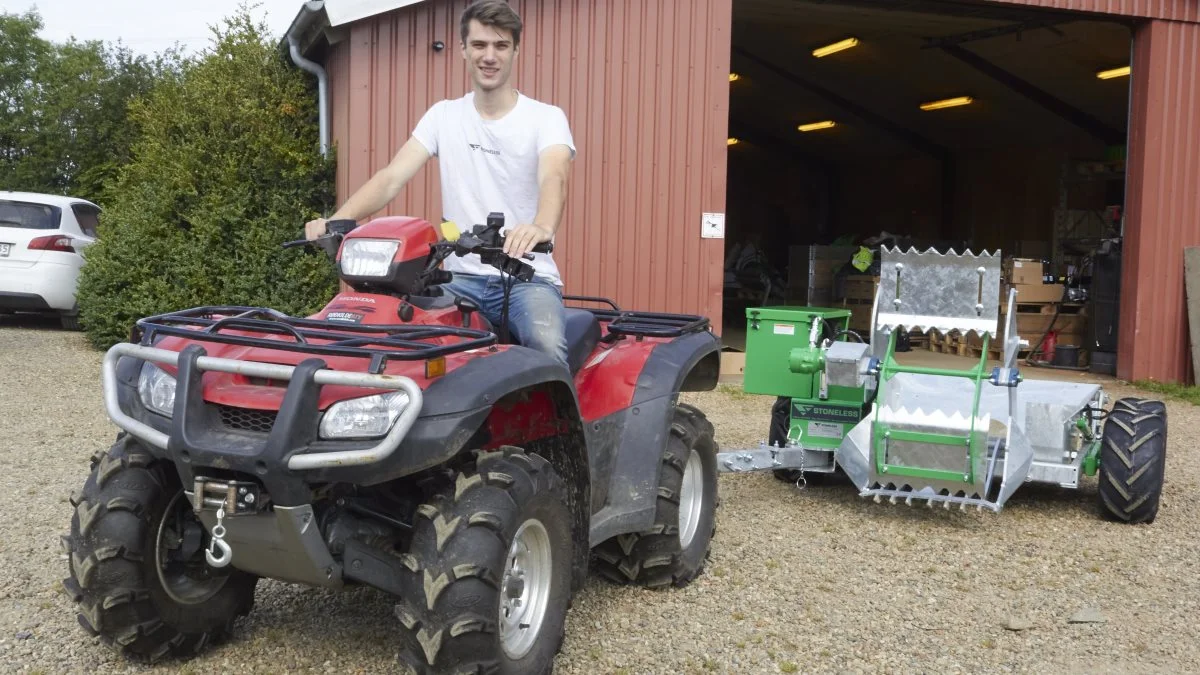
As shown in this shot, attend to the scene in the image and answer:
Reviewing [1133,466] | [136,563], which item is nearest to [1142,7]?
[1133,466]

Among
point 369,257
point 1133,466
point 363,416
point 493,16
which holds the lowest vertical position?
point 1133,466

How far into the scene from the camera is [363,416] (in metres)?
2.76

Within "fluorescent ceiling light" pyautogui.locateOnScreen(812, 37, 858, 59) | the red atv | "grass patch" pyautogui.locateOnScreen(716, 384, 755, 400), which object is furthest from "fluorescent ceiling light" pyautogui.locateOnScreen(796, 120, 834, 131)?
the red atv

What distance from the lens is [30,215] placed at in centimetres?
1298

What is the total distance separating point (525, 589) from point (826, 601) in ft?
5.02

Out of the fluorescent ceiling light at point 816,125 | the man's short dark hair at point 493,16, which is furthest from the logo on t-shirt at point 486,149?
the fluorescent ceiling light at point 816,125

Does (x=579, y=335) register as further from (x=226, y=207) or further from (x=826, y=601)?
(x=226, y=207)

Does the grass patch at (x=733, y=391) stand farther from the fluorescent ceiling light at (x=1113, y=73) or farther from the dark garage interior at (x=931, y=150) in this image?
the fluorescent ceiling light at (x=1113, y=73)

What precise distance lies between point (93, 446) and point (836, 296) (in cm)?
1101

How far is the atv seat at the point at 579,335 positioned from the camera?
3.87 m

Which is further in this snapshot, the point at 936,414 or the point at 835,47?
the point at 835,47

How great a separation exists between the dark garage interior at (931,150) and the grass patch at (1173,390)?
3.79 ft

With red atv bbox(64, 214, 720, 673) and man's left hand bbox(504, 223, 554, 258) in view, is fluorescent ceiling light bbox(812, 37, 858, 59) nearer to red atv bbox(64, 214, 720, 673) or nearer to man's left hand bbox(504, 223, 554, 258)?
red atv bbox(64, 214, 720, 673)

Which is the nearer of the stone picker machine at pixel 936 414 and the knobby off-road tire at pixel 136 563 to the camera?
the knobby off-road tire at pixel 136 563
